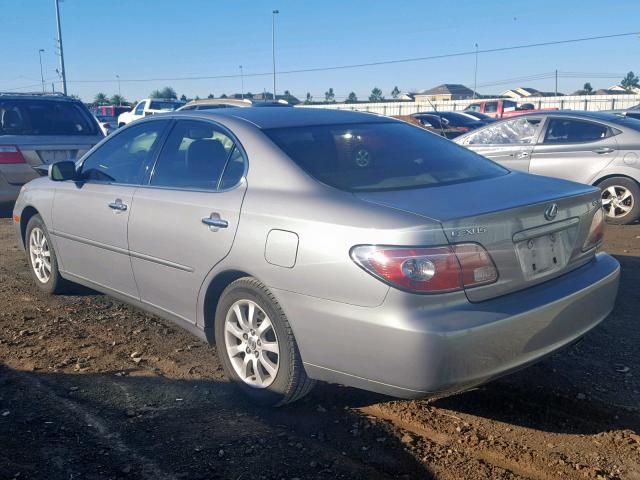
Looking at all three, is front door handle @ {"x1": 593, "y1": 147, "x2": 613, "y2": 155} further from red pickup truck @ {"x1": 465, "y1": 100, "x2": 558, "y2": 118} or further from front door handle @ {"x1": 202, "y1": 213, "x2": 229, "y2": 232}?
red pickup truck @ {"x1": 465, "y1": 100, "x2": 558, "y2": 118}

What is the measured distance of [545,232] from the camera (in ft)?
10.8

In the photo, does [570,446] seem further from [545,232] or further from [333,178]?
[333,178]

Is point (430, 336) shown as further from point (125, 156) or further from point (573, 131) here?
point (573, 131)

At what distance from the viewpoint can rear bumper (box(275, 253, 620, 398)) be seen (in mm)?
2918

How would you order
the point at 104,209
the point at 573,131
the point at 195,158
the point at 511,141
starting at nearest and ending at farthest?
the point at 195,158 < the point at 104,209 < the point at 573,131 < the point at 511,141

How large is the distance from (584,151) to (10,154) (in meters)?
7.48

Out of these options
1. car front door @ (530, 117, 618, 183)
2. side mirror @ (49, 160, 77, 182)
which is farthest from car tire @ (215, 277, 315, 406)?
car front door @ (530, 117, 618, 183)

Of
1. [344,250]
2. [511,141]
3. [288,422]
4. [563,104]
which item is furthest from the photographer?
[563,104]

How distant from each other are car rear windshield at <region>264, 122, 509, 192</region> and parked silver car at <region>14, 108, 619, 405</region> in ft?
0.05

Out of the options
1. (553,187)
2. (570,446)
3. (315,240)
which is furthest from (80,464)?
(553,187)

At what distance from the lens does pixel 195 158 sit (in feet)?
13.9

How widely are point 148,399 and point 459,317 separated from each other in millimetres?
1883

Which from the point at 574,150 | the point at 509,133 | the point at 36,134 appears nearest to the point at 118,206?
the point at 36,134

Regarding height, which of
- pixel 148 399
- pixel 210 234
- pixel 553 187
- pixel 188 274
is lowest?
pixel 148 399
